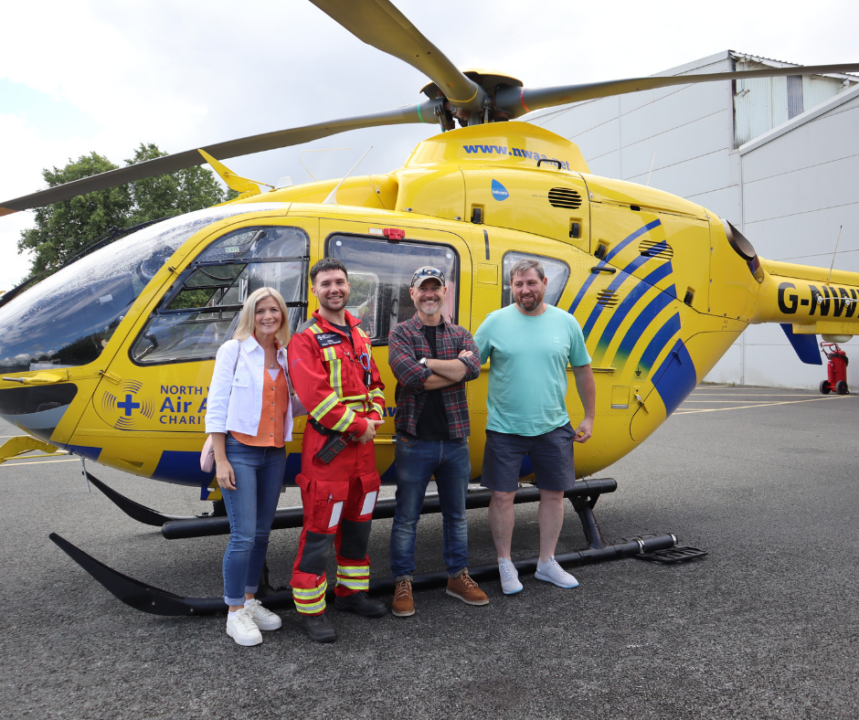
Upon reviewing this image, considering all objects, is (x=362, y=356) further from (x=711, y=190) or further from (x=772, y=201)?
(x=711, y=190)

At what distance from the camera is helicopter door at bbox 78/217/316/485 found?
334 centimetres

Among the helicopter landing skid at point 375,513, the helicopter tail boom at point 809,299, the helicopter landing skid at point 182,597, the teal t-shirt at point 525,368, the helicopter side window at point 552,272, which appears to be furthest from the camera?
the helicopter tail boom at point 809,299

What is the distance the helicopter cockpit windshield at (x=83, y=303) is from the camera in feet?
10.7

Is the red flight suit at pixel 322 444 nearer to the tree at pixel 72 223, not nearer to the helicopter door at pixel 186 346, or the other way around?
the helicopter door at pixel 186 346

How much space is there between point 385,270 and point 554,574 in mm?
2162

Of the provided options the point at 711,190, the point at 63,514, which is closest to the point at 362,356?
the point at 63,514

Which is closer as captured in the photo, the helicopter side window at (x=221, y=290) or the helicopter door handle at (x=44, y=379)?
the helicopter door handle at (x=44, y=379)

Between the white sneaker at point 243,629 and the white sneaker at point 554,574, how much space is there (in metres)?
1.73

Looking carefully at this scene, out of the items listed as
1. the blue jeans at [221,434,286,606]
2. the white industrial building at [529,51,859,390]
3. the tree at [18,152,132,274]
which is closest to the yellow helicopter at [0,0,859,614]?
the blue jeans at [221,434,286,606]

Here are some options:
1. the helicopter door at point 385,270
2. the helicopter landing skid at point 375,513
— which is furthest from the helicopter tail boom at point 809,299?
the helicopter door at point 385,270

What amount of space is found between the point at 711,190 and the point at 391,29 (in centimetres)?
1952

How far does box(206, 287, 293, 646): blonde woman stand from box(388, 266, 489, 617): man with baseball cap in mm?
638

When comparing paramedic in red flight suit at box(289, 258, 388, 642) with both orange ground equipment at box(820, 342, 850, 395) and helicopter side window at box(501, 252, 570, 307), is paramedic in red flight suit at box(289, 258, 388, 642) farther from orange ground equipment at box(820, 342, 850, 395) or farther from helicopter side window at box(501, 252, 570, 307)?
orange ground equipment at box(820, 342, 850, 395)

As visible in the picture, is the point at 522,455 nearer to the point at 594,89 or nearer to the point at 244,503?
the point at 244,503
